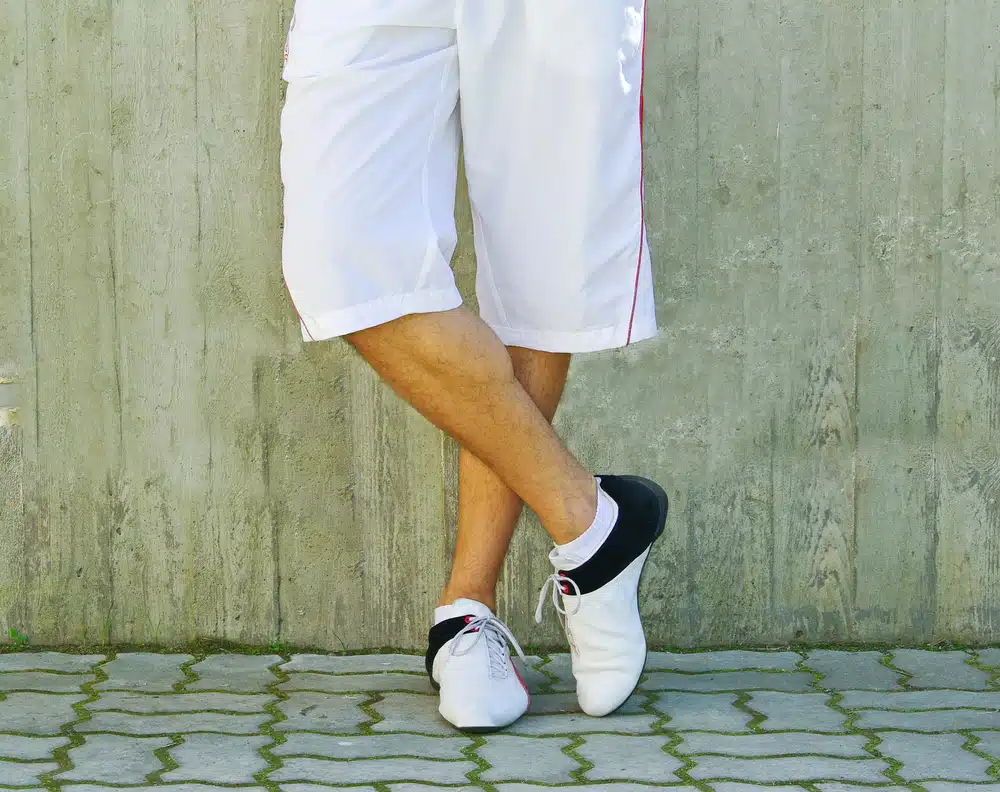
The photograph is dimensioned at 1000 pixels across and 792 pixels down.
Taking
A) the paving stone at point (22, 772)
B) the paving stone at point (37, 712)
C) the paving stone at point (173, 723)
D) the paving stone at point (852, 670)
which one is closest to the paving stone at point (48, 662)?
the paving stone at point (37, 712)

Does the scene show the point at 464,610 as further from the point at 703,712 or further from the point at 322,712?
the point at 703,712

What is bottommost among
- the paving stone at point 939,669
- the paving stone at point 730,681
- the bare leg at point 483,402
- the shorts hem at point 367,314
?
the paving stone at point 939,669

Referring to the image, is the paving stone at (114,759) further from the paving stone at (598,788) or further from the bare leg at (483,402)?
the bare leg at (483,402)

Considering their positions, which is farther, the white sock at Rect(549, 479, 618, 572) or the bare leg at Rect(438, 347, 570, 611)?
the bare leg at Rect(438, 347, 570, 611)

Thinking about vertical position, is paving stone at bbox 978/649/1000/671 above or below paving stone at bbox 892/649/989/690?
below

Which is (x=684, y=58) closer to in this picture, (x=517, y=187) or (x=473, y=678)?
(x=517, y=187)

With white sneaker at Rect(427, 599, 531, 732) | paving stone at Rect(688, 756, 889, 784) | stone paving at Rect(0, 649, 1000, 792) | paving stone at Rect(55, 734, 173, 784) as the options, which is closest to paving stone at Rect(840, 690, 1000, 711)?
stone paving at Rect(0, 649, 1000, 792)

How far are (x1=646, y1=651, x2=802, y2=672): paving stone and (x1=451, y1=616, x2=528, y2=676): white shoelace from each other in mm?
367

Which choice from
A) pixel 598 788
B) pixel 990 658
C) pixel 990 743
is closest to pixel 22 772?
pixel 598 788

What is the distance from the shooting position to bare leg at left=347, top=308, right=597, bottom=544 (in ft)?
5.96

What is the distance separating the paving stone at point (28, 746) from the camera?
1713mm

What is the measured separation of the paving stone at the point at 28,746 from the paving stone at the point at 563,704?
2.27ft

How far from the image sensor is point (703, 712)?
6.38 ft

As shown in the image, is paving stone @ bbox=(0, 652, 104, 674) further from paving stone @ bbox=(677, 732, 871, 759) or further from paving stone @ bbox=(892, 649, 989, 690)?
paving stone @ bbox=(892, 649, 989, 690)
